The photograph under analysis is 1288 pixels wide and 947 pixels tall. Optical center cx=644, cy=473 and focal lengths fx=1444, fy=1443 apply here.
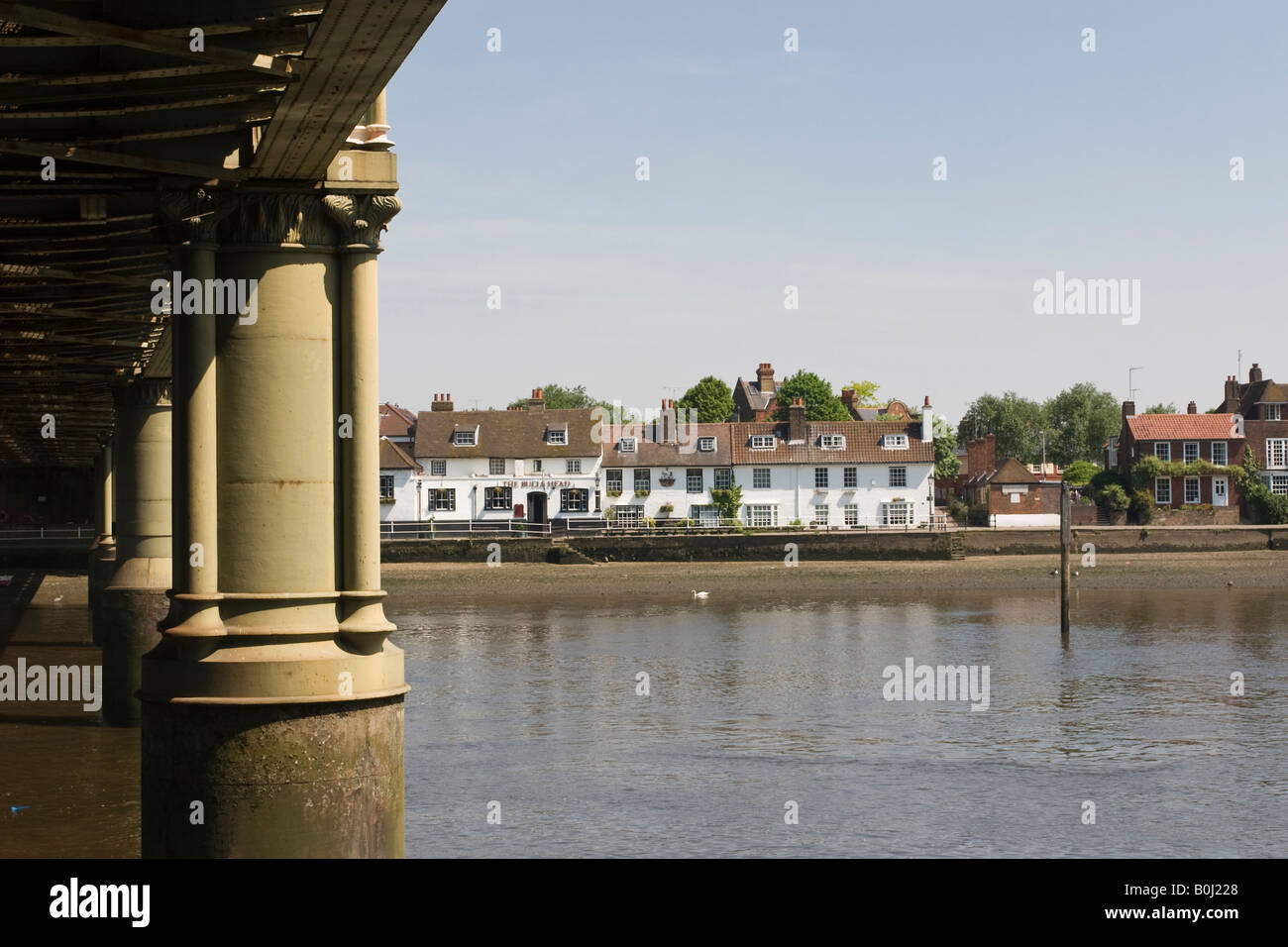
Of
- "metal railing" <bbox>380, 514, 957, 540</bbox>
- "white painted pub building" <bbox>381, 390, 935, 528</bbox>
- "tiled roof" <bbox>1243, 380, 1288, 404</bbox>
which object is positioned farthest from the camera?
"tiled roof" <bbox>1243, 380, 1288, 404</bbox>

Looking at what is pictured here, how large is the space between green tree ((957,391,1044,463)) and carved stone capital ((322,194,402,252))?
147m

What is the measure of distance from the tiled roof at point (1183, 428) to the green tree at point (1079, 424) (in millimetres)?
56566

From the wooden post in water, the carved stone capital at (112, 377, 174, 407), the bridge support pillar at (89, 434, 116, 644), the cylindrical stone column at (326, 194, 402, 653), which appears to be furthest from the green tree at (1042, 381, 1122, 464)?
the cylindrical stone column at (326, 194, 402, 653)

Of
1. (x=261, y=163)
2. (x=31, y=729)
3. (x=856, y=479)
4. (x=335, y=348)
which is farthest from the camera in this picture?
(x=856, y=479)

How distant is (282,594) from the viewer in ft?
39.4

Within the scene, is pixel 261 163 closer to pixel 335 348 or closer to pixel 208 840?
pixel 335 348

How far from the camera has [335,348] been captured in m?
12.4

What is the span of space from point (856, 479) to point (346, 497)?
81.1 m

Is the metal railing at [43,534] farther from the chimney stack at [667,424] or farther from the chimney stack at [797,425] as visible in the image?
the chimney stack at [797,425]

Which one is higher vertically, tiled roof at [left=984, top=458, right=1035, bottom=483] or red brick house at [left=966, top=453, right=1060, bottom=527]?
tiled roof at [left=984, top=458, right=1035, bottom=483]

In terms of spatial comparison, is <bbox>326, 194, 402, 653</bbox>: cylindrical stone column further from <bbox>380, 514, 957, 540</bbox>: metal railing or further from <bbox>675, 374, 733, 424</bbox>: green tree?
<bbox>675, 374, 733, 424</bbox>: green tree

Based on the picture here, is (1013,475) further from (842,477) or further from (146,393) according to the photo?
(146,393)

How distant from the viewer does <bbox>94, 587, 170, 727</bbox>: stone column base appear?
29031mm
